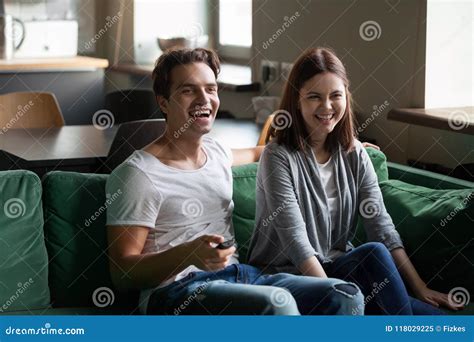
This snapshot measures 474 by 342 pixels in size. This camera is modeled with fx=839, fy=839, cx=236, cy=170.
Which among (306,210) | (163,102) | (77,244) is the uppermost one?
(163,102)

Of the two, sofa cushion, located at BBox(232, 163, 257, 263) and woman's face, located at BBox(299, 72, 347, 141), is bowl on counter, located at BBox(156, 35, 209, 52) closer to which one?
sofa cushion, located at BBox(232, 163, 257, 263)

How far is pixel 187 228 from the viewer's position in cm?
177

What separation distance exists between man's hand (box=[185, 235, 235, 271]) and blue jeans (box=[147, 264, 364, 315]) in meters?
0.07

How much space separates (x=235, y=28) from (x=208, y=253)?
10.7ft

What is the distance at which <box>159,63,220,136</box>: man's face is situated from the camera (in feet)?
5.80

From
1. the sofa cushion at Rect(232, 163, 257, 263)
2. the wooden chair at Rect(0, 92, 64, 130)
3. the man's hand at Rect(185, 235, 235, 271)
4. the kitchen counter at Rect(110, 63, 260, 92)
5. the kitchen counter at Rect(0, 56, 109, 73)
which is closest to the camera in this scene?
the man's hand at Rect(185, 235, 235, 271)

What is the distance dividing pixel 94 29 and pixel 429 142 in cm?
353

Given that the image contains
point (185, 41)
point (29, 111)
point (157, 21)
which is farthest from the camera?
point (157, 21)

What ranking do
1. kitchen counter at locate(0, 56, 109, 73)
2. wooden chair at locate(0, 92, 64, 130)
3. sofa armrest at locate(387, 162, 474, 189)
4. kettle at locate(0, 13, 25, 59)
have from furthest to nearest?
kettle at locate(0, 13, 25, 59) → kitchen counter at locate(0, 56, 109, 73) → wooden chair at locate(0, 92, 64, 130) → sofa armrest at locate(387, 162, 474, 189)

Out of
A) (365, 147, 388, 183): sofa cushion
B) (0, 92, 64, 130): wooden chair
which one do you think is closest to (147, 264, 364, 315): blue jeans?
(365, 147, 388, 183): sofa cushion

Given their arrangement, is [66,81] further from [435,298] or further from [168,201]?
[435,298]

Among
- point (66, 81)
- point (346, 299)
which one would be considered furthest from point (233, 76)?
point (346, 299)

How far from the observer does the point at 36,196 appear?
6.10ft
